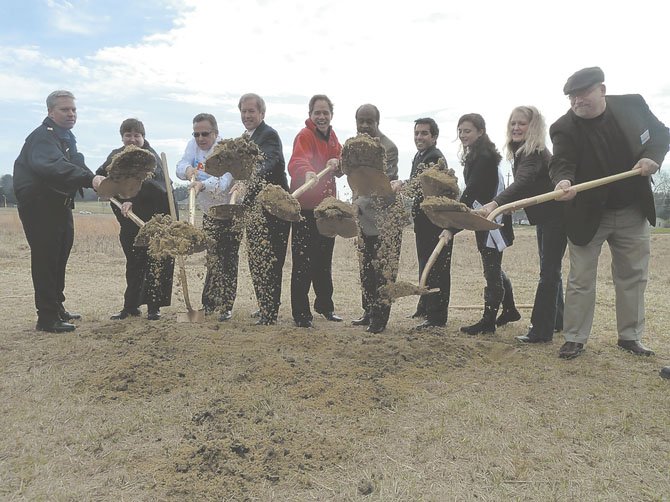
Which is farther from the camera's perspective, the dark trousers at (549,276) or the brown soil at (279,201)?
the dark trousers at (549,276)

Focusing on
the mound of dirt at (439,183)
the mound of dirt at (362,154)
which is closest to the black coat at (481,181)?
the mound of dirt at (439,183)

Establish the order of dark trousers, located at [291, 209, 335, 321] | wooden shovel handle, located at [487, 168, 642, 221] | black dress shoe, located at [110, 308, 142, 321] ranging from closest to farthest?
wooden shovel handle, located at [487, 168, 642, 221], dark trousers, located at [291, 209, 335, 321], black dress shoe, located at [110, 308, 142, 321]

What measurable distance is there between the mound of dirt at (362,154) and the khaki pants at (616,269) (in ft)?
5.06

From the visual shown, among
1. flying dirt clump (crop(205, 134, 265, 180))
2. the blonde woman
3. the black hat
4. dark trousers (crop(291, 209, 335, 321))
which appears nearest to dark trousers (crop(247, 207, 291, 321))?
dark trousers (crop(291, 209, 335, 321))

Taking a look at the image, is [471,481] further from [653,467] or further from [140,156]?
[140,156]

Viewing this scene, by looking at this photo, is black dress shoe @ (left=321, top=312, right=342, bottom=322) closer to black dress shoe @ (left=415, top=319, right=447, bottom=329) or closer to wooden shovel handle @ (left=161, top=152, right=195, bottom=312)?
black dress shoe @ (left=415, top=319, right=447, bottom=329)

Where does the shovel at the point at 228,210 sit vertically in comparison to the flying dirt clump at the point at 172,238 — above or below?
above

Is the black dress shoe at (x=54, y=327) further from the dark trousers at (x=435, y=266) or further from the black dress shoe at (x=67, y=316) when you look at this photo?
the dark trousers at (x=435, y=266)

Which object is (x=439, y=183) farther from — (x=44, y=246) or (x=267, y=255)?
(x=44, y=246)

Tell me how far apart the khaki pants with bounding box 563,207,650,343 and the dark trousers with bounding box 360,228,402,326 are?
132 centimetres

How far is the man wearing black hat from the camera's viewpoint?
389 centimetres

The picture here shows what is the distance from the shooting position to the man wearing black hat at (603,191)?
12.8 ft

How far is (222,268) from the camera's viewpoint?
16.8 feet

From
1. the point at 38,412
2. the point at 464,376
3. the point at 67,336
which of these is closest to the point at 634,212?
the point at 464,376
